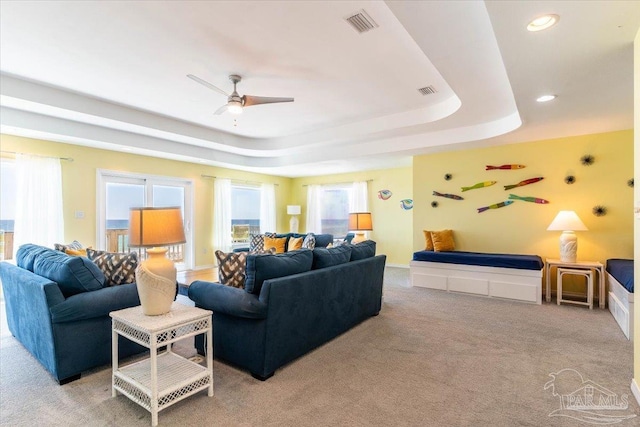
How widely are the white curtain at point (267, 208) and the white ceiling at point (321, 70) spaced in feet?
9.74

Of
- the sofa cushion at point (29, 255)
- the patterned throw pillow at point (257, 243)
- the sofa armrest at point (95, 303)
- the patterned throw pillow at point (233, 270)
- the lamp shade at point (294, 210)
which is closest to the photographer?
the sofa armrest at point (95, 303)

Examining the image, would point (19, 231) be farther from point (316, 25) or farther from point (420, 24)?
point (420, 24)

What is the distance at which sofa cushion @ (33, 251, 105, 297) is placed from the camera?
7.71ft

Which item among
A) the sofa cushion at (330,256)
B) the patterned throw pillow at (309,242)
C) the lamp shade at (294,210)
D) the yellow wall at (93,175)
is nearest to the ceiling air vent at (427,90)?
the sofa cushion at (330,256)

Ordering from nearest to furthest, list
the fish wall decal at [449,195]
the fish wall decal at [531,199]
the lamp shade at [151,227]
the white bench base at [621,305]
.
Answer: the lamp shade at [151,227] → the white bench base at [621,305] → the fish wall decal at [531,199] → the fish wall decal at [449,195]

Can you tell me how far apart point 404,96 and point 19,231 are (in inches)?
229

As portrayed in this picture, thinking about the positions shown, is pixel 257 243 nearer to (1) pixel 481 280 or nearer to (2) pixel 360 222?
(2) pixel 360 222

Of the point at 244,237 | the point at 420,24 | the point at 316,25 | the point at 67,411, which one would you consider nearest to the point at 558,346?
the point at 420,24

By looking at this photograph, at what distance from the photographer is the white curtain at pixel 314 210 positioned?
8820 millimetres

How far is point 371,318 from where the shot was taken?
378 cm

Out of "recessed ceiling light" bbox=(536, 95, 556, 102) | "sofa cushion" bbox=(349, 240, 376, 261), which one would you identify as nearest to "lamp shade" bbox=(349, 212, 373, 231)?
"sofa cushion" bbox=(349, 240, 376, 261)

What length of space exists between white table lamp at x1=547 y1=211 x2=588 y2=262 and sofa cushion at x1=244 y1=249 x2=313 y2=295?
394 cm

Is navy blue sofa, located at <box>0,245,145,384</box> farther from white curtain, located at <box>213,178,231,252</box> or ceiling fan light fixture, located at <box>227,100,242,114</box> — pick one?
white curtain, located at <box>213,178,231,252</box>

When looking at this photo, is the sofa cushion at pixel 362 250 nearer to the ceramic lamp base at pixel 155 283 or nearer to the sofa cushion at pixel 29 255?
the ceramic lamp base at pixel 155 283
